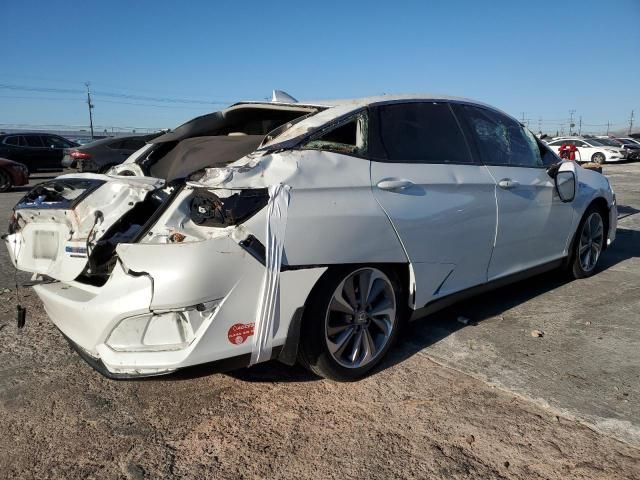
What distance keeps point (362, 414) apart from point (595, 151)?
30.3 m

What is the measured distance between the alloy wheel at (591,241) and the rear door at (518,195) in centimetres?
49

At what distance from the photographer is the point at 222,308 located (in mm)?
2588

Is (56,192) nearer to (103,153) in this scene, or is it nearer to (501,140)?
(501,140)

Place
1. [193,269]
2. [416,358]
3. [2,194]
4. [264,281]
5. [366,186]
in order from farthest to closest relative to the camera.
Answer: [2,194] < [416,358] < [366,186] < [264,281] < [193,269]

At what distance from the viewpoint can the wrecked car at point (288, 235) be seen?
8.51ft

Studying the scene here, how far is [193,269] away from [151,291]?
223mm

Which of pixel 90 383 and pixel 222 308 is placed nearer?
pixel 222 308

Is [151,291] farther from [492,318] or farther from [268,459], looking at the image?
[492,318]

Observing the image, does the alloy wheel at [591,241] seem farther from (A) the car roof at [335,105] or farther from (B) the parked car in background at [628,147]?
(B) the parked car in background at [628,147]

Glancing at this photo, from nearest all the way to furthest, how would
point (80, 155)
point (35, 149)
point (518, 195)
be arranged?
point (518, 195)
point (80, 155)
point (35, 149)

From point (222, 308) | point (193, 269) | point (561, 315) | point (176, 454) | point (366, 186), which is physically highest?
point (366, 186)

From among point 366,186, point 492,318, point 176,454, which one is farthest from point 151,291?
point 492,318

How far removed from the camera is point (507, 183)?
4082mm

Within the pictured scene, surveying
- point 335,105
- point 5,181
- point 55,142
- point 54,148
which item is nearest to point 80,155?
point 5,181
